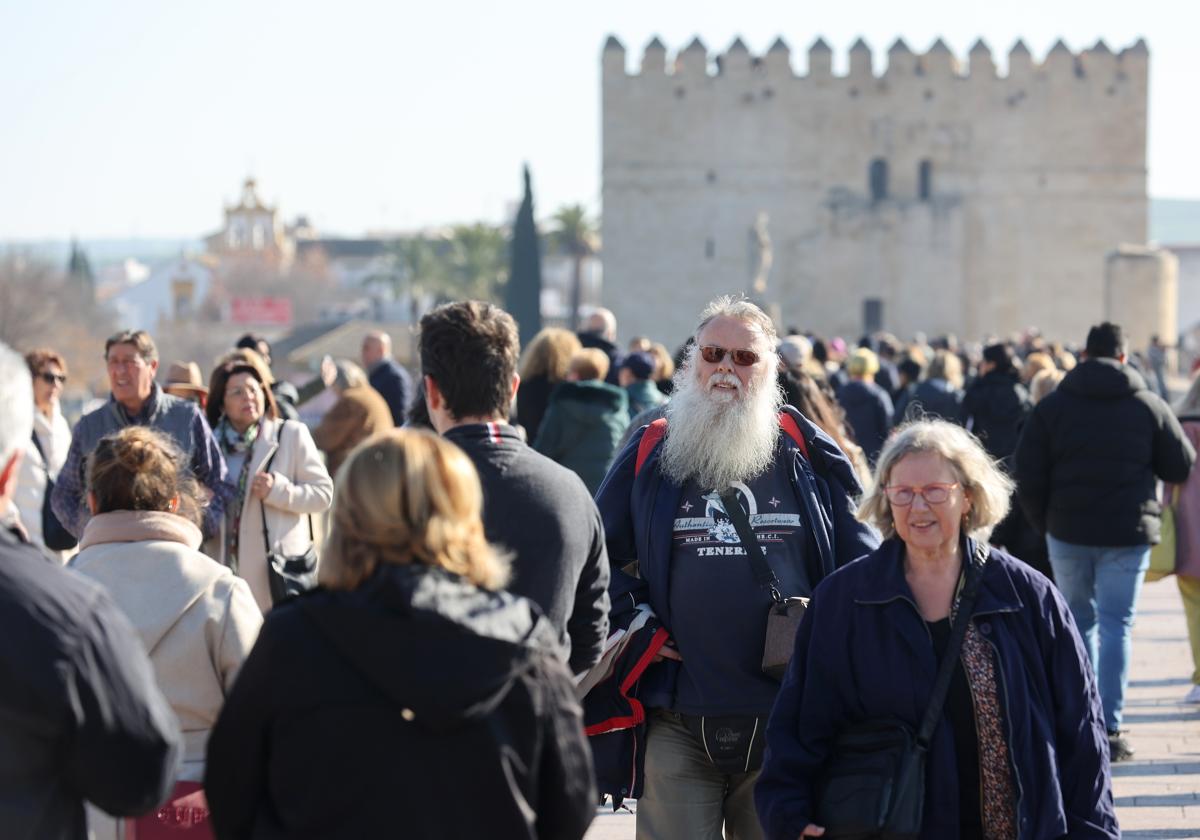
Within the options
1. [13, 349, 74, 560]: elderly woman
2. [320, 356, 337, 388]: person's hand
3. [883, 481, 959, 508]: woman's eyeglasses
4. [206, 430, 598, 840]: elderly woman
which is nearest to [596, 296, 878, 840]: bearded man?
[883, 481, 959, 508]: woman's eyeglasses

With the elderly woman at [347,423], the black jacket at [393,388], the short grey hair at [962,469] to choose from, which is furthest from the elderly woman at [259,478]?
the black jacket at [393,388]

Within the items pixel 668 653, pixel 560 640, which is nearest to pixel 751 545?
pixel 668 653

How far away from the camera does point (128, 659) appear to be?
2.91m

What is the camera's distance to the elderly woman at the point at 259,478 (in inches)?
277

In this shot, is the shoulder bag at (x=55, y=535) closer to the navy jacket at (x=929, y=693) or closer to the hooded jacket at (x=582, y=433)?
the hooded jacket at (x=582, y=433)

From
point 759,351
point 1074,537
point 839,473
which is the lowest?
point 1074,537

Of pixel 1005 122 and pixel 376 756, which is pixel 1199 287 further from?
pixel 376 756

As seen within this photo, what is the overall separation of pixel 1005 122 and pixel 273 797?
53255 millimetres

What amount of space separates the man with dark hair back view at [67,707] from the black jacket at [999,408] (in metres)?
8.57

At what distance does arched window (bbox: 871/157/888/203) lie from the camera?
53.6 metres

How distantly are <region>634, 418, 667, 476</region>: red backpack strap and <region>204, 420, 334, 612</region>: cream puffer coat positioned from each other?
2.29m

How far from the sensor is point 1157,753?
7684mm

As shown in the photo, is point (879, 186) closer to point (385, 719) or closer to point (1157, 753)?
point (1157, 753)

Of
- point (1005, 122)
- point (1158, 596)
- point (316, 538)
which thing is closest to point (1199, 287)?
point (1005, 122)
